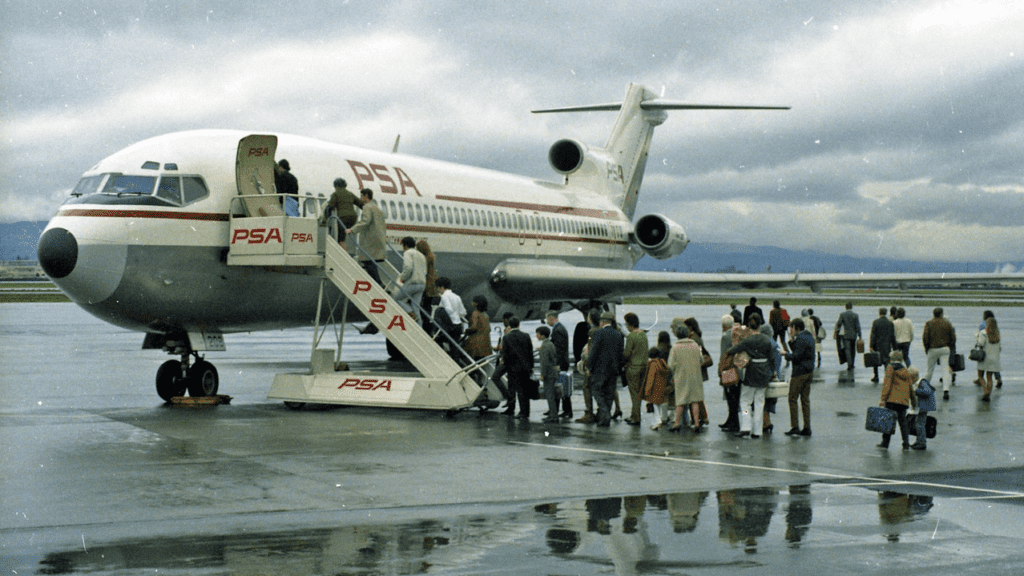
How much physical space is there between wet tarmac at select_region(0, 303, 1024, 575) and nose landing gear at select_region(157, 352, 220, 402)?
40cm

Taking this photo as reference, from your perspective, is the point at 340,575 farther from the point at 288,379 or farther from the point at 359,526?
the point at 288,379

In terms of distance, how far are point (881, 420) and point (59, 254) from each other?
1158 cm

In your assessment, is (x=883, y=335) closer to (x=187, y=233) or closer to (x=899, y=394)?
(x=899, y=394)

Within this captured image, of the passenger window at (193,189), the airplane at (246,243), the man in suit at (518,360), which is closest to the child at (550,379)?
the man in suit at (518,360)

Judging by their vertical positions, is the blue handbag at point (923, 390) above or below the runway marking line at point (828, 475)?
above

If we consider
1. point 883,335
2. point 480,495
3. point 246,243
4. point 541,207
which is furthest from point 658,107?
point 480,495

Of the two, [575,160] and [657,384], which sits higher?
[575,160]

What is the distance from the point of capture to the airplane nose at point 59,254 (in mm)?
16578

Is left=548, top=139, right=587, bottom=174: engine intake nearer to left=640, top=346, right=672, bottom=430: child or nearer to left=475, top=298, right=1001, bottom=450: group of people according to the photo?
left=475, top=298, right=1001, bottom=450: group of people

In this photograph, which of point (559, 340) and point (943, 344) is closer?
point (559, 340)

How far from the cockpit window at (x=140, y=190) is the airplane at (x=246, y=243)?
2 centimetres

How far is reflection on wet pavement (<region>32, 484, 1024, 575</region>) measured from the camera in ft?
24.4

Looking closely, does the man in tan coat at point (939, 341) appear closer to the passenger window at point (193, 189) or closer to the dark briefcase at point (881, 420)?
the dark briefcase at point (881, 420)

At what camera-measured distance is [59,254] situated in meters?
16.6
